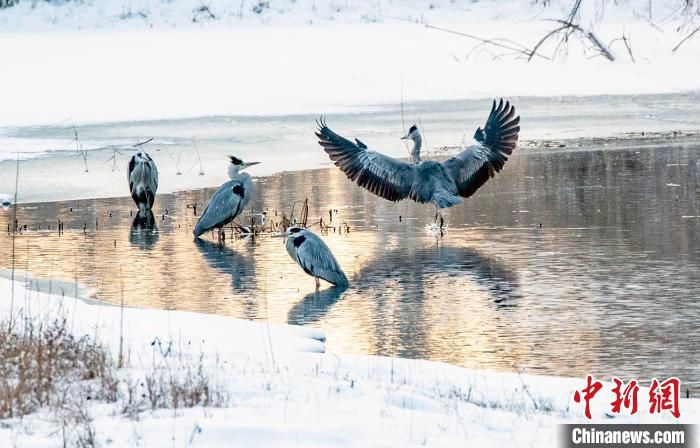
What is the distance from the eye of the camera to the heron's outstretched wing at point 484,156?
13.2 metres

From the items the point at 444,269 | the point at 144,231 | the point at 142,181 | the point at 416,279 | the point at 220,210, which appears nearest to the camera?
the point at 416,279

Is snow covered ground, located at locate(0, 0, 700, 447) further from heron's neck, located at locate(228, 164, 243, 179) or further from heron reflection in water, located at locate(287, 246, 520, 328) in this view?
heron's neck, located at locate(228, 164, 243, 179)

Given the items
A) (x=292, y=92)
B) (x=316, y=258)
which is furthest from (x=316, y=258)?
(x=292, y=92)

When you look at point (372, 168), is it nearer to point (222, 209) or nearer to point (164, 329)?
point (222, 209)

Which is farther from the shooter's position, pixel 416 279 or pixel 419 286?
pixel 416 279

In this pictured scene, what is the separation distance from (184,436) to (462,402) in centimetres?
150

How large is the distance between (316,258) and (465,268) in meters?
1.42

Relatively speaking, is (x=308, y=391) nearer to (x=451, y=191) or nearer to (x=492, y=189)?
(x=451, y=191)

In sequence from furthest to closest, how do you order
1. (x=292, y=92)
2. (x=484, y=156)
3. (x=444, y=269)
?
1. (x=292, y=92)
2. (x=484, y=156)
3. (x=444, y=269)

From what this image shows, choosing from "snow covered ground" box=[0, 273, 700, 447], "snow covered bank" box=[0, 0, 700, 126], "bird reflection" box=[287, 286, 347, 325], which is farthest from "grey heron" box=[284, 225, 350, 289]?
"snow covered bank" box=[0, 0, 700, 126]

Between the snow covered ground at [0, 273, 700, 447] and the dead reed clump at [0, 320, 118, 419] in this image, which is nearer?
the snow covered ground at [0, 273, 700, 447]

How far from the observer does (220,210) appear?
1252 centimetres

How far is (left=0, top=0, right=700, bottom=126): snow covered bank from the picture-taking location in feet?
79.6

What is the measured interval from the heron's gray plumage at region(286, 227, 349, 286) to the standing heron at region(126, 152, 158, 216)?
4.05 m
